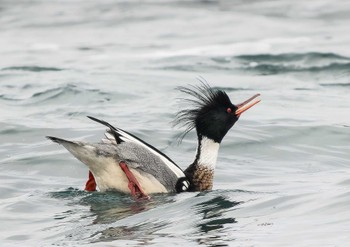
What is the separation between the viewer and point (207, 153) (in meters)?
10.5

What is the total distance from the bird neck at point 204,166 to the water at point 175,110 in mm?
207

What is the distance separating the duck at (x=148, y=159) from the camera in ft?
31.8

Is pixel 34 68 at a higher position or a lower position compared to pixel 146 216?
lower

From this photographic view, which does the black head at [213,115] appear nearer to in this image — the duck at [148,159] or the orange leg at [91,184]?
the duck at [148,159]

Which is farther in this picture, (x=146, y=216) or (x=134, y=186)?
(x=134, y=186)

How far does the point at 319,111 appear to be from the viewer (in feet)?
49.9

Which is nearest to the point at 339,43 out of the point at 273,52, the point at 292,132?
the point at 273,52

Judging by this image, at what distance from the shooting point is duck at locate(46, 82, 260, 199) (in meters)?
9.70

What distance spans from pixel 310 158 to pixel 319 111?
261 centimetres

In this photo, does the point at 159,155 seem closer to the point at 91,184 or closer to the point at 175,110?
the point at 91,184

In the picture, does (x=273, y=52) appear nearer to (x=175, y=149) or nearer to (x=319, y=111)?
(x=319, y=111)

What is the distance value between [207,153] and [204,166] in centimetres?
13

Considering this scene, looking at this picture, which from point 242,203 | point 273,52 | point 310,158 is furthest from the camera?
point 273,52

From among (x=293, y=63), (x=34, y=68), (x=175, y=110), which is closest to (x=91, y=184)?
(x=175, y=110)
